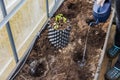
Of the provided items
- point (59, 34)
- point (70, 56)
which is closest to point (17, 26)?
point (59, 34)

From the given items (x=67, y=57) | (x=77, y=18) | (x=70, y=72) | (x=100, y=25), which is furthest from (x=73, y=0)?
(x=70, y=72)

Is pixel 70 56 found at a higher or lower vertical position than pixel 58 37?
lower

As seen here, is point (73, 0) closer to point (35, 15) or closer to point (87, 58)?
point (35, 15)

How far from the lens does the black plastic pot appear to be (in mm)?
1946

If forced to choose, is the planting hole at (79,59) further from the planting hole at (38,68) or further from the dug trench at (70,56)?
the planting hole at (38,68)

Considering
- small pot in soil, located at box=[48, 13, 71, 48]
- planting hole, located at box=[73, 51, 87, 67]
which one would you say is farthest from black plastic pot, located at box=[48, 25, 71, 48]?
planting hole, located at box=[73, 51, 87, 67]

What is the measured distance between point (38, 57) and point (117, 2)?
2.56ft

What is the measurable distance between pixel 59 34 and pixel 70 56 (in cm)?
20

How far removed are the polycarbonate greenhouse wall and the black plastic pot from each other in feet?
0.57

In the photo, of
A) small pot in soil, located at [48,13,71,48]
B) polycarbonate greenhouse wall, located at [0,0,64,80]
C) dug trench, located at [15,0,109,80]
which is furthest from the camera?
small pot in soil, located at [48,13,71,48]

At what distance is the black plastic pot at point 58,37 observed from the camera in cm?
195

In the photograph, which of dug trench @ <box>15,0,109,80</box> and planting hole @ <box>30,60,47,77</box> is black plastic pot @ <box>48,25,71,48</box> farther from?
planting hole @ <box>30,60,47,77</box>

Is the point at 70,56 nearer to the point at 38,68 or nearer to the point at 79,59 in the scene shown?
the point at 79,59

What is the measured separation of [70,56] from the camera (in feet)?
6.42
